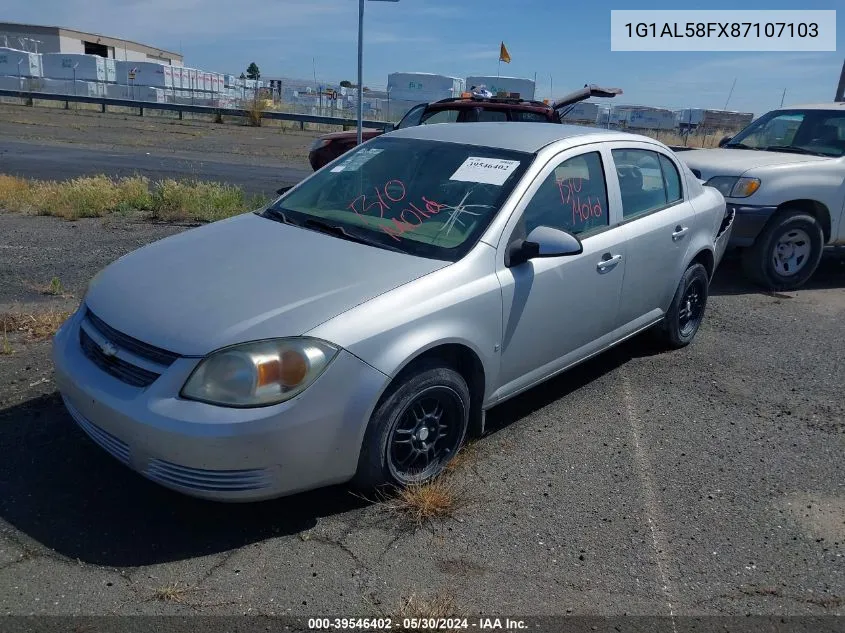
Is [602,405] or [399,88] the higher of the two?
[399,88]

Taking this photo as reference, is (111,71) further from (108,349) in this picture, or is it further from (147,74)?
(108,349)

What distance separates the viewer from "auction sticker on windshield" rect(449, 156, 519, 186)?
408 centimetres

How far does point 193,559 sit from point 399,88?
40084mm

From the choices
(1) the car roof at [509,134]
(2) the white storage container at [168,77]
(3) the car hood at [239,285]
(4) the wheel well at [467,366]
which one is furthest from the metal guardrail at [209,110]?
(4) the wheel well at [467,366]

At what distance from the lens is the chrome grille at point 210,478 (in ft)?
9.64

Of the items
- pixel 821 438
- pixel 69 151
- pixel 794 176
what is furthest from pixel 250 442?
pixel 69 151

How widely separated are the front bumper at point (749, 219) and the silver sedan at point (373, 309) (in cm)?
269

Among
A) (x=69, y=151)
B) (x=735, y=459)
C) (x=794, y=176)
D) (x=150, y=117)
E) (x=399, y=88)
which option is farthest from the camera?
(x=399, y=88)

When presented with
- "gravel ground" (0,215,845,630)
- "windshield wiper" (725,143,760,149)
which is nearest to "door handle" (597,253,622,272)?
"gravel ground" (0,215,845,630)

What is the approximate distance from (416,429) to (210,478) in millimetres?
992

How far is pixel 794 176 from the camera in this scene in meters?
7.54

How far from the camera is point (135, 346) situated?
10.3 feet

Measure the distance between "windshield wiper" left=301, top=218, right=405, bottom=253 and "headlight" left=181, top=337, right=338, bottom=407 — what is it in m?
0.97

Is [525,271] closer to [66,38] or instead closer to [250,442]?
[250,442]
